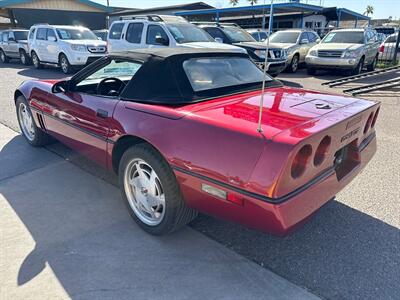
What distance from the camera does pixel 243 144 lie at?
79.4 inches

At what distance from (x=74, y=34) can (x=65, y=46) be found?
1.15 m

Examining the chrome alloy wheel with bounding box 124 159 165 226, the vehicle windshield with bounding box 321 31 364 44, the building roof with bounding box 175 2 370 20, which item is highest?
the building roof with bounding box 175 2 370 20

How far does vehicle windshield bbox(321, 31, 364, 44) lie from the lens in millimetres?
11898

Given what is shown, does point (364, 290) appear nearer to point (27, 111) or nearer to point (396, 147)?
point (396, 147)

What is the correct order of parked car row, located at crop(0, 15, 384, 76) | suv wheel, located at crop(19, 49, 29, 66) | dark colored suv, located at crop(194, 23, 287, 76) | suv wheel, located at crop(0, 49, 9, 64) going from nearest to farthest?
1. parked car row, located at crop(0, 15, 384, 76)
2. dark colored suv, located at crop(194, 23, 287, 76)
3. suv wheel, located at crop(19, 49, 29, 66)
4. suv wheel, located at crop(0, 49, 9, 64)

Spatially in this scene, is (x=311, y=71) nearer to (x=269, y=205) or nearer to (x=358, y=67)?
(x=358, y=67)

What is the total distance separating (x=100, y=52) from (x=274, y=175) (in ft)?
40.0

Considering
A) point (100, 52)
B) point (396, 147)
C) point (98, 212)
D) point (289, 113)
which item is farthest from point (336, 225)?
point (100, 52)

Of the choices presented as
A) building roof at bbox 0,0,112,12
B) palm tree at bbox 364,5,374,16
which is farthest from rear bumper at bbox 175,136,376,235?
palm tree at bbox 364,5,374,16

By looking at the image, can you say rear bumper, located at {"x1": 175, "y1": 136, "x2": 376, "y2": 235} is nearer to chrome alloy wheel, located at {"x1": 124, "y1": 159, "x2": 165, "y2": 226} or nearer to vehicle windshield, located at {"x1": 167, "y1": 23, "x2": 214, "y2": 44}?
chrome alloy wheel, located at {"x1": 124, "y1": 159, "x2": 165, "y2": 226}

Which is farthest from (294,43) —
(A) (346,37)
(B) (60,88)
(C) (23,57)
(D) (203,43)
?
(C) (23,57)

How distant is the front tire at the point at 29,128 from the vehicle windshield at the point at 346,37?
35.7 feet

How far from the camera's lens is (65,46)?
487 inches

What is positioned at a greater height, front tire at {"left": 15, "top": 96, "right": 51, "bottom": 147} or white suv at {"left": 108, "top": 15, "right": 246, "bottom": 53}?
white suv at {"left": 108, "top": 15, "right": 246, "bottom": 53}
